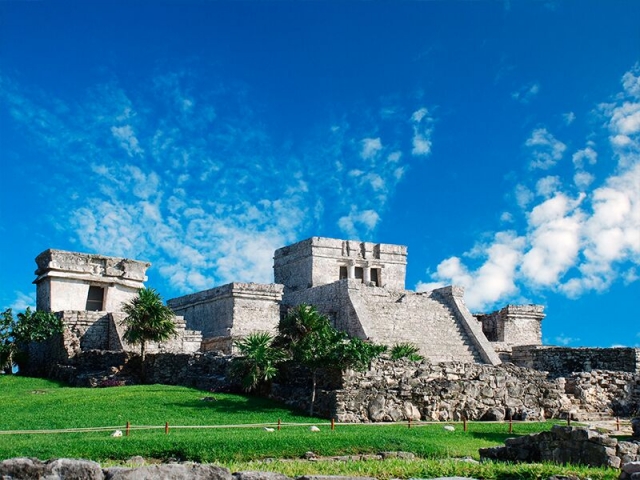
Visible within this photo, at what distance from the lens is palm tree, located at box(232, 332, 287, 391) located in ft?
62.1

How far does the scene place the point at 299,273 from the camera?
114ft

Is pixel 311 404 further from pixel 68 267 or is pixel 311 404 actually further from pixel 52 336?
pixel 68 267

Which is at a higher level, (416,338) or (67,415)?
(416,338)

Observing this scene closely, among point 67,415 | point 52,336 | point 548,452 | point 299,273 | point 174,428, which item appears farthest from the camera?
point 299,273

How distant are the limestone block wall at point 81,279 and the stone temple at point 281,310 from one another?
4 cm

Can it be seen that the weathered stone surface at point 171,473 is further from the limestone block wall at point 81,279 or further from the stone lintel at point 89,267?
the stone lintel at point 89,267

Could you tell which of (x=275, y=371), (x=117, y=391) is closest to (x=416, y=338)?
(x=275, y=371)

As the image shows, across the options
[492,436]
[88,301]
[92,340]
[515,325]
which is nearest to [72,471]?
[492,436]

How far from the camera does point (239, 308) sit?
96.9ft

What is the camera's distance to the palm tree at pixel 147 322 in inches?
945

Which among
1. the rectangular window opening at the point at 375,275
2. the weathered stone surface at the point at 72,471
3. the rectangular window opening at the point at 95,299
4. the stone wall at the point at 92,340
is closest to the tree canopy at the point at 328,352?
the stone wall at the point at 92,340

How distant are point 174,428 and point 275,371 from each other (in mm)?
4665

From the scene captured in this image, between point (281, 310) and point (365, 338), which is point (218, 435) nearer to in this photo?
point (365, 338)

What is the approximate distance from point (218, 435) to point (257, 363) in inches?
223
